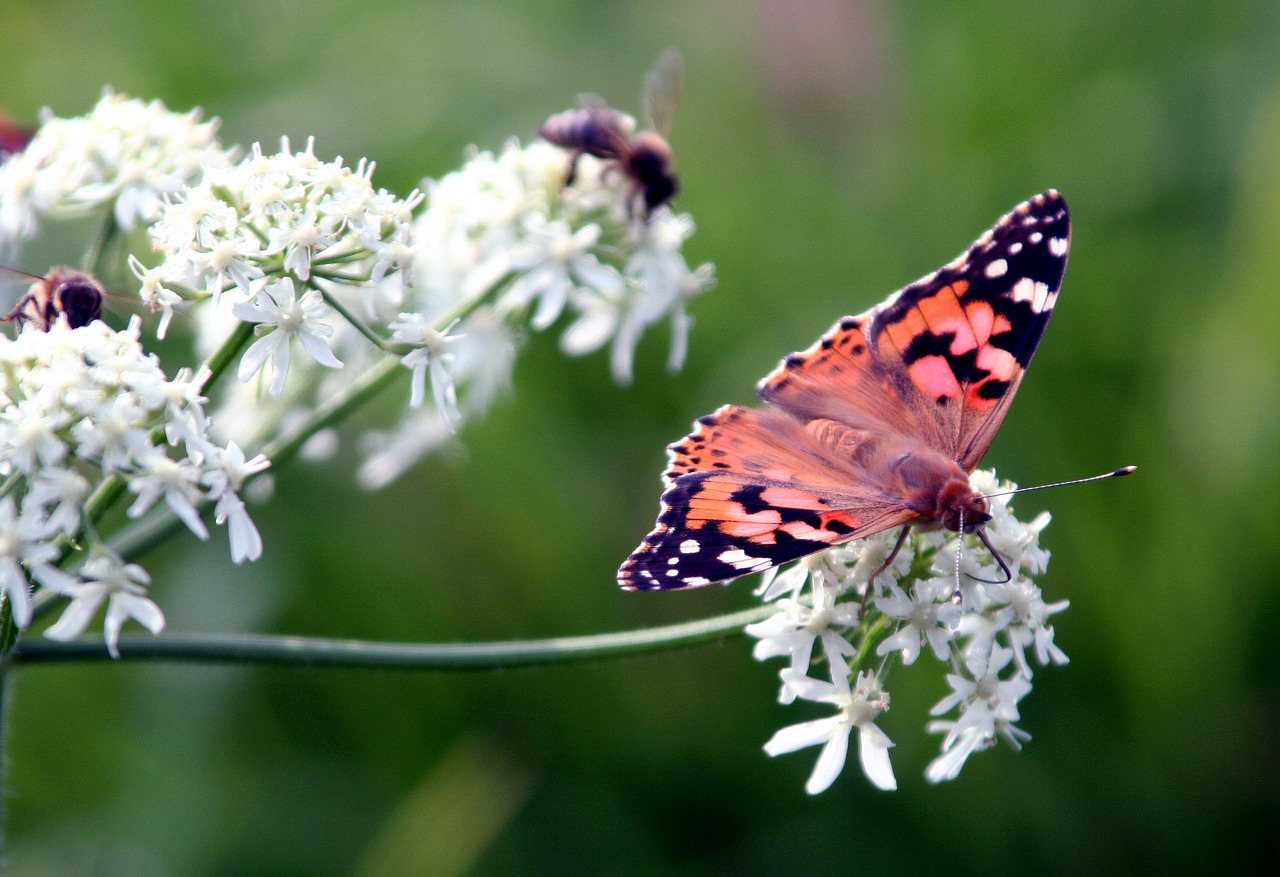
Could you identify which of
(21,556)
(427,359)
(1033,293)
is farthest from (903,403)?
(21,556)

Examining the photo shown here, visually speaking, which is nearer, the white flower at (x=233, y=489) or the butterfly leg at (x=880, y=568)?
the white flower at (x=233, y=489)

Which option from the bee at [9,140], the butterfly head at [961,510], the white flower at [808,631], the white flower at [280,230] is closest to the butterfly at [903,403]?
the butterfly head at [961,510]

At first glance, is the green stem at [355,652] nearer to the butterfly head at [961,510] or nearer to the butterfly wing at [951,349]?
the butterfly head at [961,510]

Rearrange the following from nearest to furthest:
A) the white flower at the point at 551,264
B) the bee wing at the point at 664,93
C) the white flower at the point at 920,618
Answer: the white flower at the point at 920,618, the white flower at the point at 551,264, the bee wing at the point at 664,93

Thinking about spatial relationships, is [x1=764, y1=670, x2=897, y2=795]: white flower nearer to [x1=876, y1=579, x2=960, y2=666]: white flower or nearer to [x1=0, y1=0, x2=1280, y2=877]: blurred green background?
[x1=876, y1=579, x2=960, y2=666]: white flower

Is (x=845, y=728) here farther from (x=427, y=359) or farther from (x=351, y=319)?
(x=351, y=319)

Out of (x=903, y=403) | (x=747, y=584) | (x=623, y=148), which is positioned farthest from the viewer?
(x=747, y=584)

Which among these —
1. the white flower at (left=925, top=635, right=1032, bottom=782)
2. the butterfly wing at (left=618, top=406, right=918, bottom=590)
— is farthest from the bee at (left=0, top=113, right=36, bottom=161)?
the white flower at (left=925, top=635, right=1032, bottom=782)
